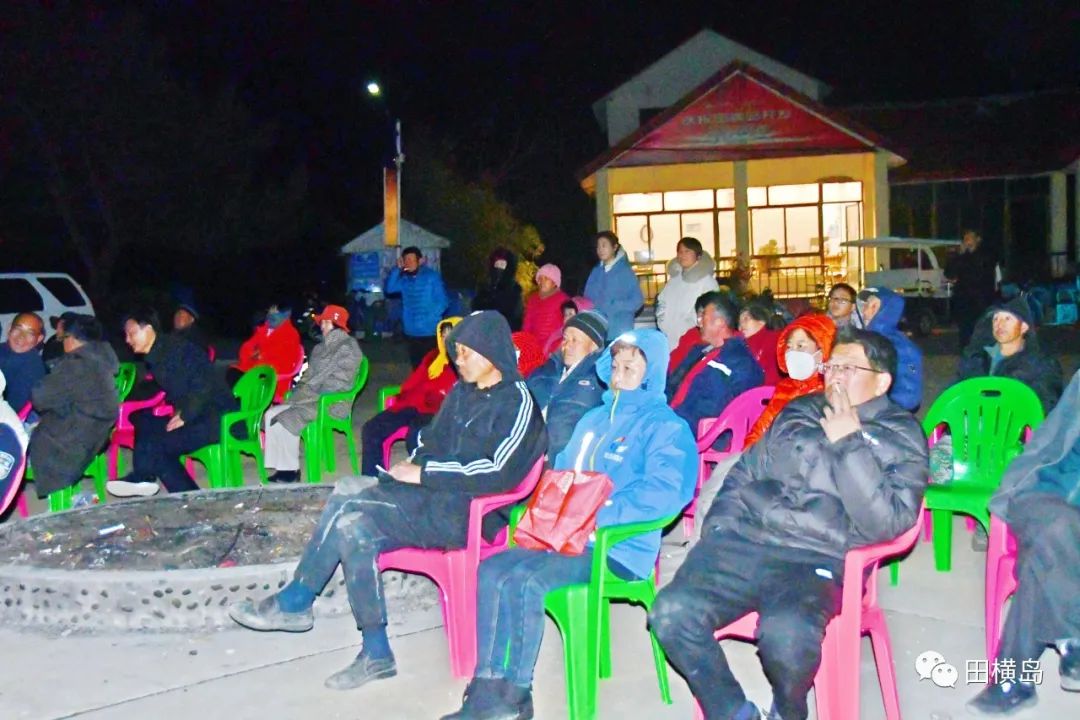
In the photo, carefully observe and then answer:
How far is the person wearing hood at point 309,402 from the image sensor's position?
842 cm

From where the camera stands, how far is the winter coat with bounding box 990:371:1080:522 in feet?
13.8

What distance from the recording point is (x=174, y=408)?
7.56m

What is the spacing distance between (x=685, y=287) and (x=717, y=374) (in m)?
2.88

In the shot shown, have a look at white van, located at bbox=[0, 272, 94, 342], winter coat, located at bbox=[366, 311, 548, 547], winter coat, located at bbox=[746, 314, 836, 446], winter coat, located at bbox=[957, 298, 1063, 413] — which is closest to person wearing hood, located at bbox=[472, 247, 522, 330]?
winter coat, located at bbox=[957, 298, 1063, 413]

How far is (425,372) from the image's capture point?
25.9 feet

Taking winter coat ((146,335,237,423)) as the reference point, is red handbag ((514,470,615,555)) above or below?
below

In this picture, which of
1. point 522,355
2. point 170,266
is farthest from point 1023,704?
point 170,266

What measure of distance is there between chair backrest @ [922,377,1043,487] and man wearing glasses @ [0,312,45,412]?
5668mm

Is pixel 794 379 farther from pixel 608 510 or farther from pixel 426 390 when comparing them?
pixel 426 390

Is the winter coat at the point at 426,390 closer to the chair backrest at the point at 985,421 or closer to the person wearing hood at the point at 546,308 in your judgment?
the person wearing hood at the point at 546,308

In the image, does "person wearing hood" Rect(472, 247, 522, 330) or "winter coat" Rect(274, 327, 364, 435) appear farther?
"person wearing hood" Rect(472, 247, 522, 330)

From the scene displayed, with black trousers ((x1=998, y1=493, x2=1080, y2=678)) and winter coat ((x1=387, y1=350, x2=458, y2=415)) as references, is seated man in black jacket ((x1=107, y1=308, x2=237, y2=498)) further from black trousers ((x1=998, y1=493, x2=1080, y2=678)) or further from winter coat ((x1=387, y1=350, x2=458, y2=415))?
black trousers ((x1=998, y1=493, x2=1080, y2=678))

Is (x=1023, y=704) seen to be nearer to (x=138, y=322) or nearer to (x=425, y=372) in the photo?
(x=425, y=372)

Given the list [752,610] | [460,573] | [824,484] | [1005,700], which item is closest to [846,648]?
[752,610]
